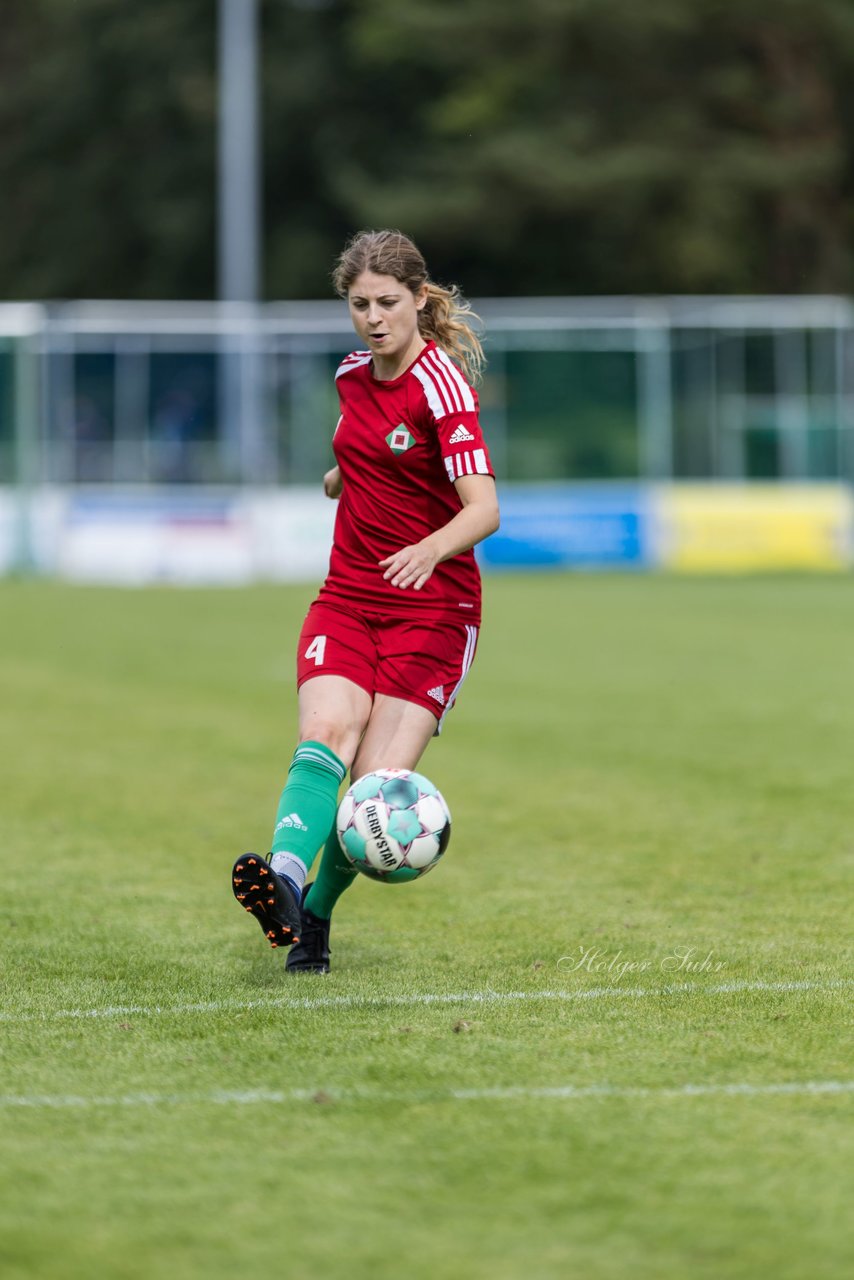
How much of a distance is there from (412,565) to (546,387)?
79.9ft

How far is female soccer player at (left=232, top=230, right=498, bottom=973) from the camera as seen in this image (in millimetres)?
5551

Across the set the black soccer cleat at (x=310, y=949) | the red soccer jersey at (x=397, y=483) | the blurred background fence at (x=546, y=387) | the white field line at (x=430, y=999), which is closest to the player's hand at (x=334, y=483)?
the red soccer jersey at (x=397, y=483)

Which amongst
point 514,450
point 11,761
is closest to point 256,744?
point 11,761

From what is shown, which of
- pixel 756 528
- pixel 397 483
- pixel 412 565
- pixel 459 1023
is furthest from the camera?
pixel 756 528

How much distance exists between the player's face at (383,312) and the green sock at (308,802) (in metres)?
1.13

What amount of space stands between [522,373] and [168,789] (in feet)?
66.1

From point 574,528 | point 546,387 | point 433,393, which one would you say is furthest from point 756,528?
point 433,393

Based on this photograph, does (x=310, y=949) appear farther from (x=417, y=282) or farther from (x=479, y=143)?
(x=479, y=143)

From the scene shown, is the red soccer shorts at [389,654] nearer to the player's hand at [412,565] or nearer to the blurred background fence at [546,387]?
the player's hand at [412,565]

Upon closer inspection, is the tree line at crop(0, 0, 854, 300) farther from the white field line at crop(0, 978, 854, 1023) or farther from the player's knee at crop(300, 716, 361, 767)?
the white field line at crop(0, 978, 854, 1023)

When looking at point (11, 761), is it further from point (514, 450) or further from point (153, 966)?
point (514, 450)

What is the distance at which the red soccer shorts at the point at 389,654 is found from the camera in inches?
224

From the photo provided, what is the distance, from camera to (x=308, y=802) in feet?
18.2

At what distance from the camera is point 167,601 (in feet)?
74.3
